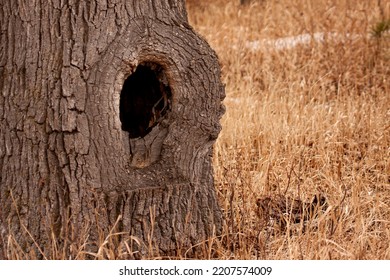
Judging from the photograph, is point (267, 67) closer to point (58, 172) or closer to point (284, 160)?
point (284, 160)

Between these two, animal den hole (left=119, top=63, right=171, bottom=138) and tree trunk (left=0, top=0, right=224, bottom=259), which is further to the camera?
animal den hole (left=119, top=63, right=171, bottom=138)

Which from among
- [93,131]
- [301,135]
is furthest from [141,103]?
[301,135]

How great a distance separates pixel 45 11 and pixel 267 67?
4.55 meters

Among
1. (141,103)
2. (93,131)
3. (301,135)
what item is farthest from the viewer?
(301,135)

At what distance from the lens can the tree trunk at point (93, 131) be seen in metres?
3.15

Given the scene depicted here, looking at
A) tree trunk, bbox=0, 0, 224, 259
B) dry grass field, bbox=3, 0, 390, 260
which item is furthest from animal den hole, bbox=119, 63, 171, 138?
dry grass field, bbox=3, 0, 390, 260

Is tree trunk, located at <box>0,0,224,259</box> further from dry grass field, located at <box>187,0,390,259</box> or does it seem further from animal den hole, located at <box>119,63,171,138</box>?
dry grass field, located at <box>187,0,390,259</box>

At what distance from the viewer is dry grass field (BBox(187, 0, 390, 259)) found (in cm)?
356

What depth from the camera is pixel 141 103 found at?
3627mm

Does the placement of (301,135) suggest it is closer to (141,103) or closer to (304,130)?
(304,130)

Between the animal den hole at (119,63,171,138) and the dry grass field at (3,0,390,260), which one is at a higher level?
the animal den hole at (119,63,171,138)

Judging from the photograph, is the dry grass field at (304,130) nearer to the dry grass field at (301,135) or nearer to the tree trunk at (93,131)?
the dry grass field at (301,135)

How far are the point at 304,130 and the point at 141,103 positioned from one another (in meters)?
1.96

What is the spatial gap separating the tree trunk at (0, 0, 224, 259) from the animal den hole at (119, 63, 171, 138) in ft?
0.40
